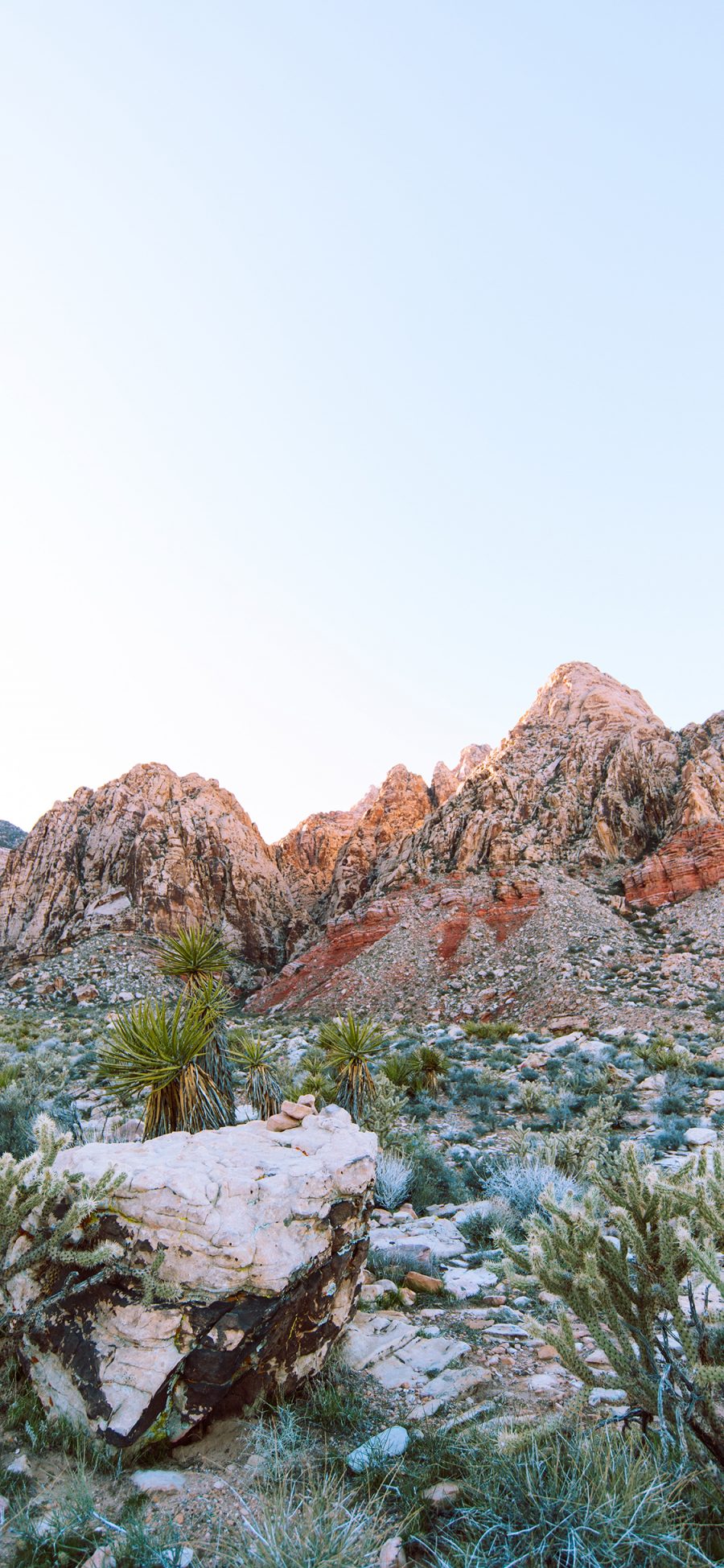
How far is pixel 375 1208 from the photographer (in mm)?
8438

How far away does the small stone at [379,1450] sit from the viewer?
348 centimetres

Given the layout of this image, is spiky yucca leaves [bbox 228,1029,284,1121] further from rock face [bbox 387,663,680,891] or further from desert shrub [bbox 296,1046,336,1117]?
rock face [bbox 387,663,680,891]

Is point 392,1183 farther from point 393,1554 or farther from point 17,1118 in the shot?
point 393,1554

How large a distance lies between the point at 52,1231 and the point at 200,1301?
1.08 metres

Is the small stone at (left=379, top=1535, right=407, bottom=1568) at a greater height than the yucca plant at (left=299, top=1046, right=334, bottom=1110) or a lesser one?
greater

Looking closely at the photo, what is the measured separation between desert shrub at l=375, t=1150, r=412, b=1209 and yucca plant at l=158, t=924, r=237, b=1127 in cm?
209

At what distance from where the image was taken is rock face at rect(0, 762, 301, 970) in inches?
1665

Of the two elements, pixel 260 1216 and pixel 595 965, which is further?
pixel 595 965

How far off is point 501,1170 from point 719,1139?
11.3 ft

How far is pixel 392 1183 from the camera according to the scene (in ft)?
28.0

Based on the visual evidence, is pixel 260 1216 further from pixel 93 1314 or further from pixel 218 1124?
pixel 218 1124

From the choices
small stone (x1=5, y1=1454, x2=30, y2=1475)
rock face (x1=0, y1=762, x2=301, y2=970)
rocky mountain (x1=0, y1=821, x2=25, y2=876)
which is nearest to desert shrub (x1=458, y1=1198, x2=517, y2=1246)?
small stone (x1=5, y1=1454, x2=30, y2=1475)

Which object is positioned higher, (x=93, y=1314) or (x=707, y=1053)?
(x=93, y=1314)

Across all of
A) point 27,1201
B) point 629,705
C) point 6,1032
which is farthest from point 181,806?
point 27,1201
